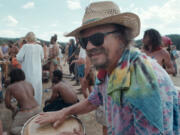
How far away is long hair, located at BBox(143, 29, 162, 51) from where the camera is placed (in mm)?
2576

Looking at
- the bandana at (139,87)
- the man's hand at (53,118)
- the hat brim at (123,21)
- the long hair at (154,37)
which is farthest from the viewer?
the long hair at (154,37)

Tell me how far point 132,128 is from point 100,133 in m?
2.22

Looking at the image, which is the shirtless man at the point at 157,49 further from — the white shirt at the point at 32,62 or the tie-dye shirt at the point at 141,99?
the white shirt at the point at 32,62

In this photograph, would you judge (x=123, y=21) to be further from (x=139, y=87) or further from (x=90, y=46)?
(x=139, y=87)

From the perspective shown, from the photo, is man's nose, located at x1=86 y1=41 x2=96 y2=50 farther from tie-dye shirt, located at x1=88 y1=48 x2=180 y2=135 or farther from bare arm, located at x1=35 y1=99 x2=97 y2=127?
bare arm, located at x1=35 y1=99 x2=97 y2=127

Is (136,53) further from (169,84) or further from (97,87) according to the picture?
(97,87)

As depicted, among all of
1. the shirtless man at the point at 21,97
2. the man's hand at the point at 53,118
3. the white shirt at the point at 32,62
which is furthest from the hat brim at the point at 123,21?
the white shirt at the point at 32,62

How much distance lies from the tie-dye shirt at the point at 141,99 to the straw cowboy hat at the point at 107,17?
0.88 feet

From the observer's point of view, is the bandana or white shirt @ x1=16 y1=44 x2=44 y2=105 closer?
the bandana

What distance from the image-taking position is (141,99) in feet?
2.68

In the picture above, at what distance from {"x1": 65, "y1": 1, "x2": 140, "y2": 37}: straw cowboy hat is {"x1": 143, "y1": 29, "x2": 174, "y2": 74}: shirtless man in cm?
144

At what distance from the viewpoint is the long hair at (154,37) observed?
258 cm

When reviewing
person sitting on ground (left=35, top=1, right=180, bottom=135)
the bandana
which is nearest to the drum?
person sitting on ground (left=35, top=1, right=180, bottom=135)

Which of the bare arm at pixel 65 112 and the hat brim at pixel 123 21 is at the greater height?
the hat brim at pixel 123 21
